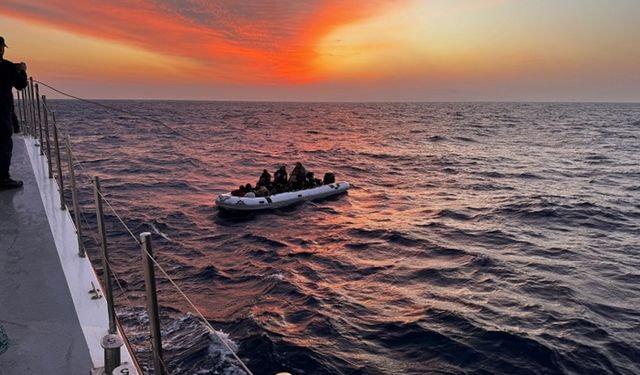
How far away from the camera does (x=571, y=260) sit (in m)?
13.2

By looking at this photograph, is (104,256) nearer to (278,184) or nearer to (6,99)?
(6,99)

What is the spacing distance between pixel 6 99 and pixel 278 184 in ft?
48.9

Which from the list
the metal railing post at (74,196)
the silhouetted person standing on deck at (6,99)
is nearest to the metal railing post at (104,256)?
the metal railing post at (74,196)

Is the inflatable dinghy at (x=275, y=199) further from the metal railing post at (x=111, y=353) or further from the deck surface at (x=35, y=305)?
the metal railing post at (x=111, y=353)

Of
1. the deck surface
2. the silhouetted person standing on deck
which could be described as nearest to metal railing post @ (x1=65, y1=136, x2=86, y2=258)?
the deck surface

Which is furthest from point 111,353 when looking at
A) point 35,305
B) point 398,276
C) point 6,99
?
Answer: point 398,276

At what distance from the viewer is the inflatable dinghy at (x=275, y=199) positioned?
62.6 ft

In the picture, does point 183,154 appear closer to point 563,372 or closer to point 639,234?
point 639,234

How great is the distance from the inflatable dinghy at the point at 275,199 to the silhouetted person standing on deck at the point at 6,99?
11743 mm

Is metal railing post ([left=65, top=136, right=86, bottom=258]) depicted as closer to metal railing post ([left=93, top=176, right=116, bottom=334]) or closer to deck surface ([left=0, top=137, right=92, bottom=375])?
deck surface ([left=0, top=137, right=92, bottom=375])

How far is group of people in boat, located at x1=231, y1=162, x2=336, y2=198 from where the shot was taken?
20156 millimetres

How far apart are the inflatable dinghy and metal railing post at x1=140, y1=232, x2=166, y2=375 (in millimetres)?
16497

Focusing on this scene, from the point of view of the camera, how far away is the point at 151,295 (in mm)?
2467

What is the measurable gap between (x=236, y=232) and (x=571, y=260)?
37.4ft
